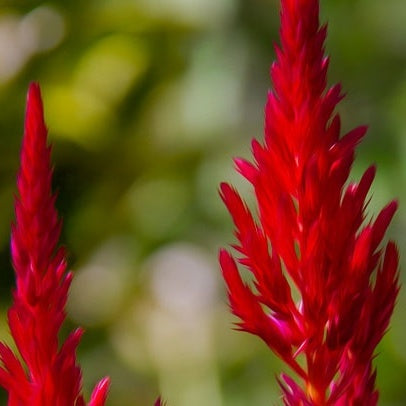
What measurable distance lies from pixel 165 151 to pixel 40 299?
0.88m

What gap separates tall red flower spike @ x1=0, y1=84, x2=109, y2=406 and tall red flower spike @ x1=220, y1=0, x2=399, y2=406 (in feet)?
0.14

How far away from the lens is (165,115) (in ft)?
3.63

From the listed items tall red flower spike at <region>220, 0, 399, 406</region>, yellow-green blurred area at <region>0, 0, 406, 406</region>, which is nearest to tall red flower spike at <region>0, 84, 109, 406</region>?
tall red flower spike at <region>220, 0, 399, 406</region>

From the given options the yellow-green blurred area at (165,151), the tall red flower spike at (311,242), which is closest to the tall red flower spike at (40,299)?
the tall red flower spike at (311,242)

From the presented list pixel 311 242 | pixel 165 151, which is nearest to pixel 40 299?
pixel 311 242

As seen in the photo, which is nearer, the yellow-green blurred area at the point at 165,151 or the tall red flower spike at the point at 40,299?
the tall red flower spike at the point at 40,299

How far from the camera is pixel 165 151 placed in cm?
108

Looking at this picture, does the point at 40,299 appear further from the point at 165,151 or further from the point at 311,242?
the point at 165,151

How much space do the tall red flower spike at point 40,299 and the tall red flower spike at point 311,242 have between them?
0.04m

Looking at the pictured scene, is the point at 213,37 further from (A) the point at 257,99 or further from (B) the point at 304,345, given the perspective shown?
(B) the point at 304,345

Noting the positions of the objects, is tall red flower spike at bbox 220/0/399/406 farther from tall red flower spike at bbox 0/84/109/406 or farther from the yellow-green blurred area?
the yellow-green blurred area

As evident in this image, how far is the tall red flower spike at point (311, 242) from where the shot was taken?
21 cm

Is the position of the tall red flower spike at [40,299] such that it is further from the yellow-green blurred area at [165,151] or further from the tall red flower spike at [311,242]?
the yellow-green blurred area at [165,151]

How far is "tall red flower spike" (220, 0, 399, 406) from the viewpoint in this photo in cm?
21
